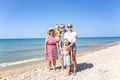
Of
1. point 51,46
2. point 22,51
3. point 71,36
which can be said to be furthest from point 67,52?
point 22,51

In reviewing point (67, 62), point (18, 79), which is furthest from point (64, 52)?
point (18, 79)

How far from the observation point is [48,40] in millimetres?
7574

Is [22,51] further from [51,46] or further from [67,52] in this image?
[67,52]

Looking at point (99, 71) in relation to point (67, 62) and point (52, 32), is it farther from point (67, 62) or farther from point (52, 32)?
point (52, 32)

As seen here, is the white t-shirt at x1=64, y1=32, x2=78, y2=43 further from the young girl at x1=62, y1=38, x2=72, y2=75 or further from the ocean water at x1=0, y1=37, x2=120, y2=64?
the ocean water at x1=0, y1=37, x2=120, y2=64

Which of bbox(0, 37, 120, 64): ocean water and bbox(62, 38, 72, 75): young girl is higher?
bbox(62, 38, 72, 75): young girl

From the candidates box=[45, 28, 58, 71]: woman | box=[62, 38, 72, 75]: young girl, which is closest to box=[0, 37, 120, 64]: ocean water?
box=[45, 28, 58, 71]: woman

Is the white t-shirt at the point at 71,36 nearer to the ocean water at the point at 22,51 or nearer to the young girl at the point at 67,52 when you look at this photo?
the young girl at the point at 67,52

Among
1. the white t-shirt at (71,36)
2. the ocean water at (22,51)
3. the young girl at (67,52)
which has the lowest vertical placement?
the ocean water at (22,51)

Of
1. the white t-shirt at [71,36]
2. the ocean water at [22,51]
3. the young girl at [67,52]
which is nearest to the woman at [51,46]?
the young girl at [67,52]

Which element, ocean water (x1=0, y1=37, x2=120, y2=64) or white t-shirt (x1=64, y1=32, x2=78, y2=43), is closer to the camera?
white t-shirt (x1=64, y1=32, x2=78, y2=43)

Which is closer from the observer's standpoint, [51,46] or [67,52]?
[67,52]

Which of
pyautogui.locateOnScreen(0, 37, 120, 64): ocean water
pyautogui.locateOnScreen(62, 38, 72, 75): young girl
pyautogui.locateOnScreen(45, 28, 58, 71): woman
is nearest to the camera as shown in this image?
pyautogui.locateOnScreen(62, 38, 72, 75): young girl

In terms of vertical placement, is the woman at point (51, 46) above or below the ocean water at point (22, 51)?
above
